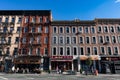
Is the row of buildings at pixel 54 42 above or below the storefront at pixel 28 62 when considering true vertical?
above

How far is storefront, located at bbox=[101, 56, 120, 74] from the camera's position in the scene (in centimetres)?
3825

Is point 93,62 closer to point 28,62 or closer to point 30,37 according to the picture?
point 28,62

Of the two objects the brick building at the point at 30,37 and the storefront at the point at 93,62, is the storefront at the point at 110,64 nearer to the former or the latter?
the storefront at the point at 93,62

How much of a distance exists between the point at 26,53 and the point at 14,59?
3511mm

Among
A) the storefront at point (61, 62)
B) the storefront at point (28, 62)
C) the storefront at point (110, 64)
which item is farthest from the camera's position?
the storefront at point (61, 62)

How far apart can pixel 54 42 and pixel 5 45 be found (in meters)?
13.6

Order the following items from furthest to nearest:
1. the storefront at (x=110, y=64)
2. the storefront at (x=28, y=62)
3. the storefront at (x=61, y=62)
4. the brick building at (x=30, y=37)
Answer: the brick building at (x=30, y=37) → the storefront at (x=61, y=62) → the storefront at (x=28, y=62) → the storefront at (x=110, y=64)

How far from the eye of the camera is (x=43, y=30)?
43.5 m

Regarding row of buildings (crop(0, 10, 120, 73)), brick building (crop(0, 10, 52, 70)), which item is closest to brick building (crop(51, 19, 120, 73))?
row of buildings (crop(0, 10, 120, 73))

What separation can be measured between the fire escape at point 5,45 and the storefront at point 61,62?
11.6 meters

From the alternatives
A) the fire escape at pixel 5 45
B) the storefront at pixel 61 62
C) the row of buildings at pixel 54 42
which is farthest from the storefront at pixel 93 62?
the fire escape at pixel 5 45

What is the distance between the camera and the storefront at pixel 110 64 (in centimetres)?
3825

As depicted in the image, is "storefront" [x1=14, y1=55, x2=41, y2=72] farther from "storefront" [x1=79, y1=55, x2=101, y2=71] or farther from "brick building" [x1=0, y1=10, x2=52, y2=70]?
"storefront" [x1=79, y1=55, x2=101, y2=71]

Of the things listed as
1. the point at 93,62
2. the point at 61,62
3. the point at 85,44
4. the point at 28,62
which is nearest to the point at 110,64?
the point at 93,62
